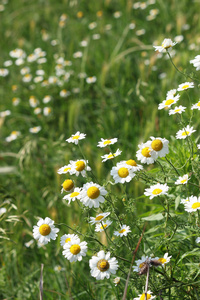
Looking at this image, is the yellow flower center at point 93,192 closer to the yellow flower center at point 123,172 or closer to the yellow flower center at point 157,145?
the yellow flower center at point 123,172

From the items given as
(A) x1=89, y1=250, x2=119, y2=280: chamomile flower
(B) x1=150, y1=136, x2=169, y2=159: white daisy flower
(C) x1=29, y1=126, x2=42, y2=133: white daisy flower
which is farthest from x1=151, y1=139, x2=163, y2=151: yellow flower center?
(C) x1=29, y1=126, x2=42, y2=133: white daisy flower

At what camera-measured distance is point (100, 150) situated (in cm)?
308

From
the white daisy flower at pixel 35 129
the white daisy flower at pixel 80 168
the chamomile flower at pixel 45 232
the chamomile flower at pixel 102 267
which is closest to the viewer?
the chamomile flower at pixel 102 267

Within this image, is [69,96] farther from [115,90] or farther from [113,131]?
[113,131]

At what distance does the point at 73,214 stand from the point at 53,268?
335mm

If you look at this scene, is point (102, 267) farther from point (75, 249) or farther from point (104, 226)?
point (104, 226)

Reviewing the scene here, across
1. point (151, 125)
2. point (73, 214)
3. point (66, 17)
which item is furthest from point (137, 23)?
point (73, 214)

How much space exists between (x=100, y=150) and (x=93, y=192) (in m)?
1.71

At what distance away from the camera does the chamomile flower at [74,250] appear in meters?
1.40

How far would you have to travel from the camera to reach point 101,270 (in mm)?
1341

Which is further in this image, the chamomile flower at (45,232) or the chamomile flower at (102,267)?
the chamomile flower at (45,232)

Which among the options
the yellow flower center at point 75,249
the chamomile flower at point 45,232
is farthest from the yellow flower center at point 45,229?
the yellow flower center at point 75,249

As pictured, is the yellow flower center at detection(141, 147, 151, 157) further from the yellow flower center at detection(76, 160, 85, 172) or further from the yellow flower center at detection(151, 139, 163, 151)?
the yellow flower center at detection(76, 160, 85, 172)

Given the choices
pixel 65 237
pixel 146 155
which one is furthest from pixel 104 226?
pixel 146 155
